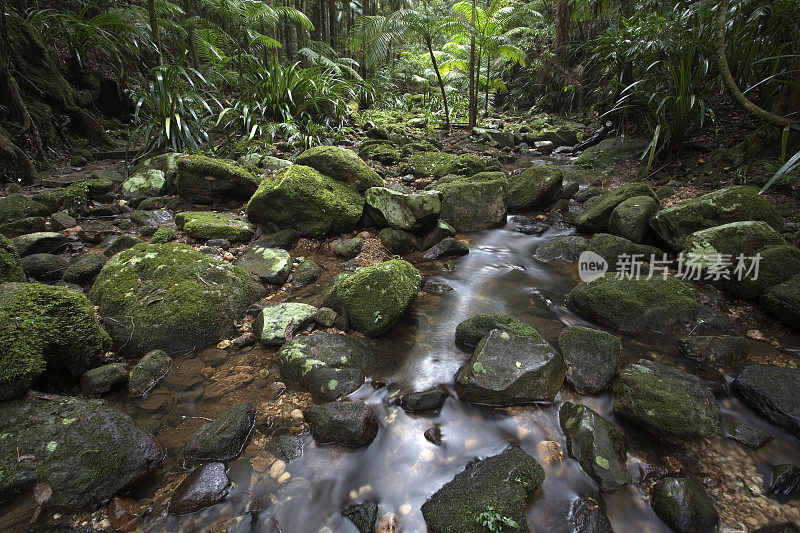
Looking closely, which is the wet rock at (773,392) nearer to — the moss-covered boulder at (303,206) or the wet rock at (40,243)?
the moss-covered boulder at (303,206)

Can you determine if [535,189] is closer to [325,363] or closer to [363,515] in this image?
[325,363]

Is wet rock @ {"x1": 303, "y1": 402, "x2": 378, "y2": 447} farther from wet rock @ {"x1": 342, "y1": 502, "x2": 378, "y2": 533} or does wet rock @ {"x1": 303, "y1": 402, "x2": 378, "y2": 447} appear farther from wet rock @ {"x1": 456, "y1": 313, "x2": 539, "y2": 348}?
wet rock @ {"x1": 456, "y1": 313, "x2": 539, "y2": 348}

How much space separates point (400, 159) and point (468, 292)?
465 cm

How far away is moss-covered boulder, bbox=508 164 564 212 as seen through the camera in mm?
5652

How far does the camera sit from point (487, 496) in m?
1.79

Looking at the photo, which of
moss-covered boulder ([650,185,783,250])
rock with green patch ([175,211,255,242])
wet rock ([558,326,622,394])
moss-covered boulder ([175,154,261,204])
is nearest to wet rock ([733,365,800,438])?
wet rock ([558,326,622,394])

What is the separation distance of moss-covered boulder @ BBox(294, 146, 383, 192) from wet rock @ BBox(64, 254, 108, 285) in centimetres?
259

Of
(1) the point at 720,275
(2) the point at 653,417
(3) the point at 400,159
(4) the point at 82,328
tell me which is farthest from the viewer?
(3) the point at 400,159

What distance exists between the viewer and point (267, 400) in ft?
7.88

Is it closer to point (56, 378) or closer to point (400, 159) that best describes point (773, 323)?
point (56, 378)

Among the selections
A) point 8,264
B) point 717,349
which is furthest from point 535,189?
point 8,264

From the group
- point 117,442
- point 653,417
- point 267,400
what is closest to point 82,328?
point 117,442

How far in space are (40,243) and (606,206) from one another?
633 centimetres

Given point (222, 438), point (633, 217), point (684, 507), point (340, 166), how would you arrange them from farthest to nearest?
point (340, 166)
point (633, 217)
point (222, 438)
point (684, 507)
